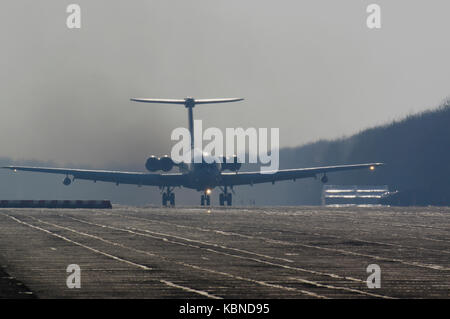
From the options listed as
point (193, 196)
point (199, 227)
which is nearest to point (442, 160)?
point (193, 196)

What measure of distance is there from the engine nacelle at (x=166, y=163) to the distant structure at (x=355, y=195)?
136 feet

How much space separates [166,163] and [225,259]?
76.4 metres

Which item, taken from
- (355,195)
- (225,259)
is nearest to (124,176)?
(355,195)

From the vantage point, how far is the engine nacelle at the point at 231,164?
114m

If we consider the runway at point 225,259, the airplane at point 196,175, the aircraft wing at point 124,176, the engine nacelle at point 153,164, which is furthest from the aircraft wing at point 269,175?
the runway at point 225,259

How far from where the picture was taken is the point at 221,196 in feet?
399

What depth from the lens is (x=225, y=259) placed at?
124 feet

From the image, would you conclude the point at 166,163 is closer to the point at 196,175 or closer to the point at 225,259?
the point at 196,175

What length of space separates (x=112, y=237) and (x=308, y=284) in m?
24.0

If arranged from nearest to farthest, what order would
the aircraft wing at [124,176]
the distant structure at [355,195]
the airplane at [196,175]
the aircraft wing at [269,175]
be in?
the airplane at [196,175] < the aircraft wing at [124,176] < the aircraft wing at [269,175] < the distant structure at [355,195]

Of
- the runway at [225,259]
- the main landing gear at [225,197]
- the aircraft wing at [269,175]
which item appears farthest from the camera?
the main landing gear at [225,197]

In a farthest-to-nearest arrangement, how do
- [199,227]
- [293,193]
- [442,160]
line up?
[293,193] → [442,160] → [199,227]

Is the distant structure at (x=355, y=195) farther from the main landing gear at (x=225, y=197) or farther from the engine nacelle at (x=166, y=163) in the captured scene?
the engine nacelle at (x=166, y=163)
